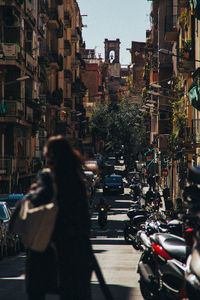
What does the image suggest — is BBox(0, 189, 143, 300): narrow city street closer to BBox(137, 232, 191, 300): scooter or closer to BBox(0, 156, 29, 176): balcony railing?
BBox(137, 232, 191, 300): scooter

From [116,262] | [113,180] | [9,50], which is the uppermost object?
[9,50]

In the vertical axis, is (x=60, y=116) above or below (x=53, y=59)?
below

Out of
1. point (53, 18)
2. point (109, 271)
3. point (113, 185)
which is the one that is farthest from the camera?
point (53, 18)

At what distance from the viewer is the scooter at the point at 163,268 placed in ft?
28.1

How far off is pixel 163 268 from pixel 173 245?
36 cm

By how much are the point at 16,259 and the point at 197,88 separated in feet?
37.3

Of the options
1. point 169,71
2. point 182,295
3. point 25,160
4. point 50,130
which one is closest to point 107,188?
point 50,130

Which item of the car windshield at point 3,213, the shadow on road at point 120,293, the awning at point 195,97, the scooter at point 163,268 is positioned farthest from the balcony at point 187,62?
the scooter at point 163,268

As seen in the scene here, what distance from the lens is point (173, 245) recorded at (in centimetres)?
927

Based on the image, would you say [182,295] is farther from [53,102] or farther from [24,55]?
[53,102]

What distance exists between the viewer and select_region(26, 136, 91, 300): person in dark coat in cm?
538

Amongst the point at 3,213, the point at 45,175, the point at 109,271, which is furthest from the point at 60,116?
the point at 45,175

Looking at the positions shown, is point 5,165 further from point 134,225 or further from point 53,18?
point 53,18

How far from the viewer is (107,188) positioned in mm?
62312
